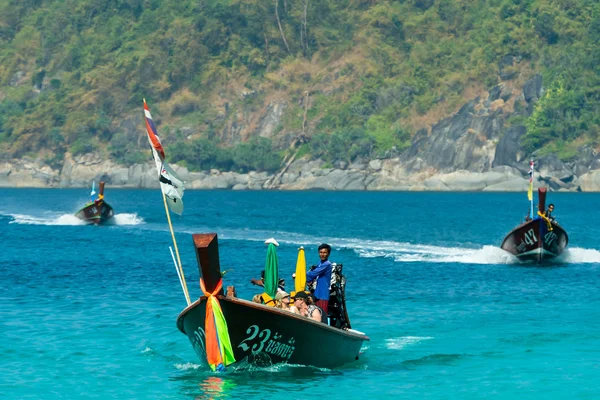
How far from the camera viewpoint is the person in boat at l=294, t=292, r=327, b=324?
2277 centimetres

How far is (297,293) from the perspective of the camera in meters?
23.0

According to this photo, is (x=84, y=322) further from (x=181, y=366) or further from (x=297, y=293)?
(x=297, y=293)

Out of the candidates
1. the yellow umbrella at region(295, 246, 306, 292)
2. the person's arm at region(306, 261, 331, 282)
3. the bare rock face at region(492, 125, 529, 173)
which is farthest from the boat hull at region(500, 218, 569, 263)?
the bare rock face at region(492, 125, 529, 173)

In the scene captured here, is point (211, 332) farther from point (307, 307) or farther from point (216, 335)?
point (307, 307)

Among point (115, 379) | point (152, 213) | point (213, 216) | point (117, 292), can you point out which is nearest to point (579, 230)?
point (213, 216)

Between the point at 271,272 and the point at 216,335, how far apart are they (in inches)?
97.7

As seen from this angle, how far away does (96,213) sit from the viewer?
90062 mm

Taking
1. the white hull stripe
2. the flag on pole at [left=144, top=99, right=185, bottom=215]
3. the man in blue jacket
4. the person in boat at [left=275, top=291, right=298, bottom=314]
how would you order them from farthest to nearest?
the white hull stripe
the man in blue jacket
the person in boat at [left=275, top=291, right=298, bottom=314]
the flag on pole at [left=144, top=99, right=185, bottom=215]

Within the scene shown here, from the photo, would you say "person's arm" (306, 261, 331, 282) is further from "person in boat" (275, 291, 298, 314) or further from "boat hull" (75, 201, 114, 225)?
"boat hull" (75, 201, 114, 225)

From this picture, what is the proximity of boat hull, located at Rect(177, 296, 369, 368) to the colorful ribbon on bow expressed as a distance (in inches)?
5.0

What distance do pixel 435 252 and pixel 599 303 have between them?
24.8 metres

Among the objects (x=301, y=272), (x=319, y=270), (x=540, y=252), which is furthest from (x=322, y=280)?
(x=540, y=252)

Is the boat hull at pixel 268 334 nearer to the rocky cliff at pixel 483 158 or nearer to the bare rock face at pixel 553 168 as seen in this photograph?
the bare rock face at pixel 553 168

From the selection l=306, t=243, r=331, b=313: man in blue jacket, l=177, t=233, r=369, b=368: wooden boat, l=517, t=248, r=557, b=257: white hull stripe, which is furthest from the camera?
l=517, t=248, r=557, b=257: white hull stripe
